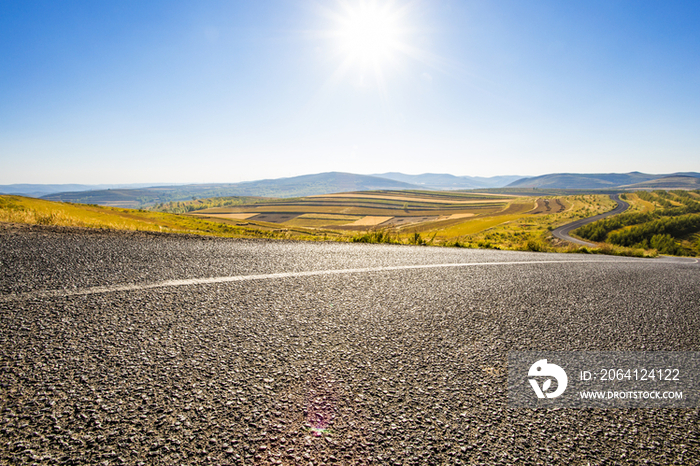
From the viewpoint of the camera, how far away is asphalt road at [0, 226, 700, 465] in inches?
56.7

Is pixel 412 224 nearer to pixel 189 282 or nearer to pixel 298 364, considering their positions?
pixel 189 282

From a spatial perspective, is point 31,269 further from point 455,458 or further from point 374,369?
point 455,458

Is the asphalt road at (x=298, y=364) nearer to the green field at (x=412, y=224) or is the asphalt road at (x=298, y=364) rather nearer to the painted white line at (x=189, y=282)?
the painted white line at (x=189, y=282)

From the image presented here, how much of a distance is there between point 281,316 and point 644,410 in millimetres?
2633

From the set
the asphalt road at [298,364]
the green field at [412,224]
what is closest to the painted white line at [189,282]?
the asphalt road at [298,364]

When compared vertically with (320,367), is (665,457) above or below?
below

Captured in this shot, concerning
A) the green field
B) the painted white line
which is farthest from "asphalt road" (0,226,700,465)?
the green field

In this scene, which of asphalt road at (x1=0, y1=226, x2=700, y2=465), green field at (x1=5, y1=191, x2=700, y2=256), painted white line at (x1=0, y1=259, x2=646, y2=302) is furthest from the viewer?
green field at (x1=5, y1=191, x2=700, y2=256)

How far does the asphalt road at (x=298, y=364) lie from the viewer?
144 centimetres

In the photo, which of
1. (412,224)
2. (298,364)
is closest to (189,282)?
(298,364)

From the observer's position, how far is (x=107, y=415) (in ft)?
4.93

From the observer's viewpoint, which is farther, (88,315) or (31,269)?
(31,269)

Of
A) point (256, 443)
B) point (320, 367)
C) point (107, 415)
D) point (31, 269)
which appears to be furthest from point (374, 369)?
point (31, 269)

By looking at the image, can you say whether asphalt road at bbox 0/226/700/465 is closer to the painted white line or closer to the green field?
the painted white line
